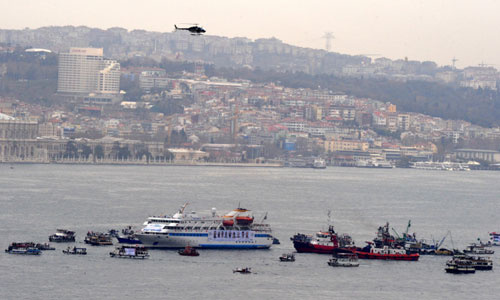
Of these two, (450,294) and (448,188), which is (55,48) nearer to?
(448,188)

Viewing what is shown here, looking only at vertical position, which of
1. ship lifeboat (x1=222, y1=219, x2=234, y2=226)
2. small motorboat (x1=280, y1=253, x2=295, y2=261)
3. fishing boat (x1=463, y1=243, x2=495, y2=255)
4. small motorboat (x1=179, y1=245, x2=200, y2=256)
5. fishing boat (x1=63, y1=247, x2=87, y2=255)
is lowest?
fishing boat (x1=63, y1=247, x2=87, y2=255)

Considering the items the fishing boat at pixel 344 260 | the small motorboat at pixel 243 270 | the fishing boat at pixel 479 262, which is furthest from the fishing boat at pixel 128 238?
the fishing boat at pixel 479 262

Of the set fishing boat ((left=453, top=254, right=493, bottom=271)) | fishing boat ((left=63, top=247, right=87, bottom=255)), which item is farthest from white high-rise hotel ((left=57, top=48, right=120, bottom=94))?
fishing boat ((left=453, top=254, right=493, bottom=271))

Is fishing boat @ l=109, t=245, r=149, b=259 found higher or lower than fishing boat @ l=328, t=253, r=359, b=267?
lower

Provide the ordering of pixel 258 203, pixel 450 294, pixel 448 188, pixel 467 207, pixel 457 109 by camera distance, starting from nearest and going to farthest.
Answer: pixel 450 294, pixel 258 203, pixel 467 207, pixel 448 188, pixel 457 109

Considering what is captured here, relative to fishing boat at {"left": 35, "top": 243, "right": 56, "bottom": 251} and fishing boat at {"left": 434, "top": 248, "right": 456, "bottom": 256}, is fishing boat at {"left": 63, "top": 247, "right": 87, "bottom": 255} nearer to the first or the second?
fishing boat at {"left": 35, "top": 243, "right": 56, "bottom": 251}

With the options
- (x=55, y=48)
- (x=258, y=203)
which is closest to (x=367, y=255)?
(x=258, y=203)
